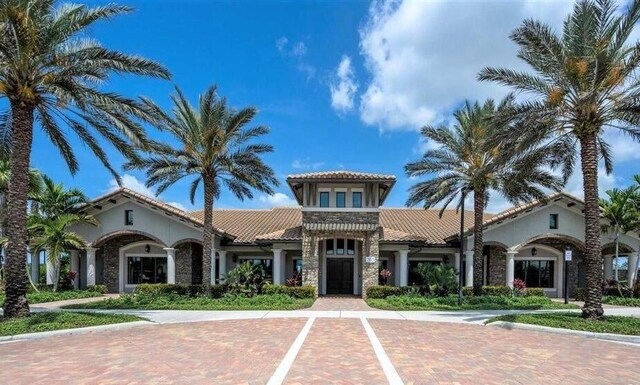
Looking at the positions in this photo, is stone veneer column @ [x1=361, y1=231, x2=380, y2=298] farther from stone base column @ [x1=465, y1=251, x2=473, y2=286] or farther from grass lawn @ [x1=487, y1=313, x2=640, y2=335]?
grass lawn @ [x1=487, y1=313, x2=640, y2=335]

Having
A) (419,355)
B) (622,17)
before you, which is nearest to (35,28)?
(419,355)

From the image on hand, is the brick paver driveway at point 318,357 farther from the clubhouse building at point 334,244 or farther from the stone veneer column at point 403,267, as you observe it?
the stone veneer column at point 403,267

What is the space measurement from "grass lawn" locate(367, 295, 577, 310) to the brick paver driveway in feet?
17.9

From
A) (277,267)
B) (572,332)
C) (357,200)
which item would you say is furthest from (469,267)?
(572,332)

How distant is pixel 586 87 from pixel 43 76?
17.0m

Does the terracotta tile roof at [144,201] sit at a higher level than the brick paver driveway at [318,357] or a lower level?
higher

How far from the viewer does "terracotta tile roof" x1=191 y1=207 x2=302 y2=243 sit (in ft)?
94.7

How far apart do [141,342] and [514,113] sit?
13716mm

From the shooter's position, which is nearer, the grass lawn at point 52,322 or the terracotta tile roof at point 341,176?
the grass lawn at point 52,322

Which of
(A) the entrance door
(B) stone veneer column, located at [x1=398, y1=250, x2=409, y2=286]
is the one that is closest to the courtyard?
(B) stone veneer column, located at [x1=398, y1=250, x2=409, y2=286]

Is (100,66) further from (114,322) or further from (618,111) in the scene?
(618,111)

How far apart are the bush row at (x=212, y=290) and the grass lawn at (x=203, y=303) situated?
715mm

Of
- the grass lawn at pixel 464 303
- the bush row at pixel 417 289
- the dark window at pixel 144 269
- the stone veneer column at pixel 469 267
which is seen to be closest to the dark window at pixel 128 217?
the dark window at pixel 144 269

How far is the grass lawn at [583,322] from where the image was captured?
511 inches
